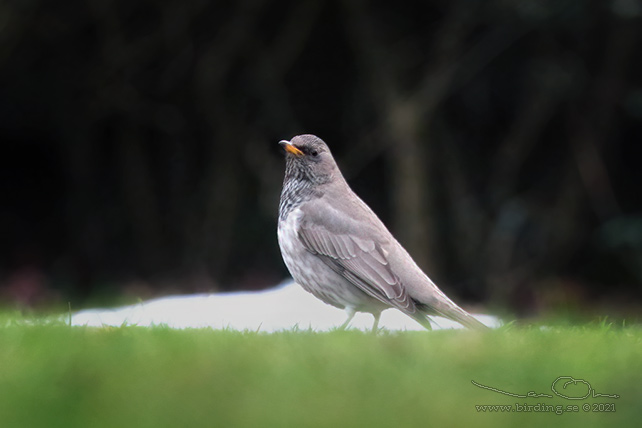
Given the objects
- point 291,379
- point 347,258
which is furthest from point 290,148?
point 291,379

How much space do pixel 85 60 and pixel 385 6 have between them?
11.0ft

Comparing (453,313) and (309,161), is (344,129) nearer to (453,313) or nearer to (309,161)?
(309,161)

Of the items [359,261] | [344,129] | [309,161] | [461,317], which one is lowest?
[461,317]

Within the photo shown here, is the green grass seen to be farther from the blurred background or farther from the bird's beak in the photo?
the blurred background

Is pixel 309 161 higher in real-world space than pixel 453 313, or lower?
higher

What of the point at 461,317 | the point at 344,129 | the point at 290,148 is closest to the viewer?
the point at 461,317

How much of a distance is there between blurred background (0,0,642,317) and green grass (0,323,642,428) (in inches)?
219

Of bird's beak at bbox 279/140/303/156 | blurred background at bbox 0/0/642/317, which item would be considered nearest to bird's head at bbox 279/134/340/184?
bird's beak at bbox 279/140/303/156

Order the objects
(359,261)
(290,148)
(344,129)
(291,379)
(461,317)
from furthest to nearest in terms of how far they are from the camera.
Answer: (344,129), (290,148), (359,261), (461,317), (291,379)

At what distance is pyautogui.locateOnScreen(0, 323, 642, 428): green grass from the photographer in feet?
7.06

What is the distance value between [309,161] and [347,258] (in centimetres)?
72

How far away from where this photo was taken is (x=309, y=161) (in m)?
4.77

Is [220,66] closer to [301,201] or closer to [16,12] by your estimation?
[16,12]

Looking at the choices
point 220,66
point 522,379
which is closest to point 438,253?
point 220,66
